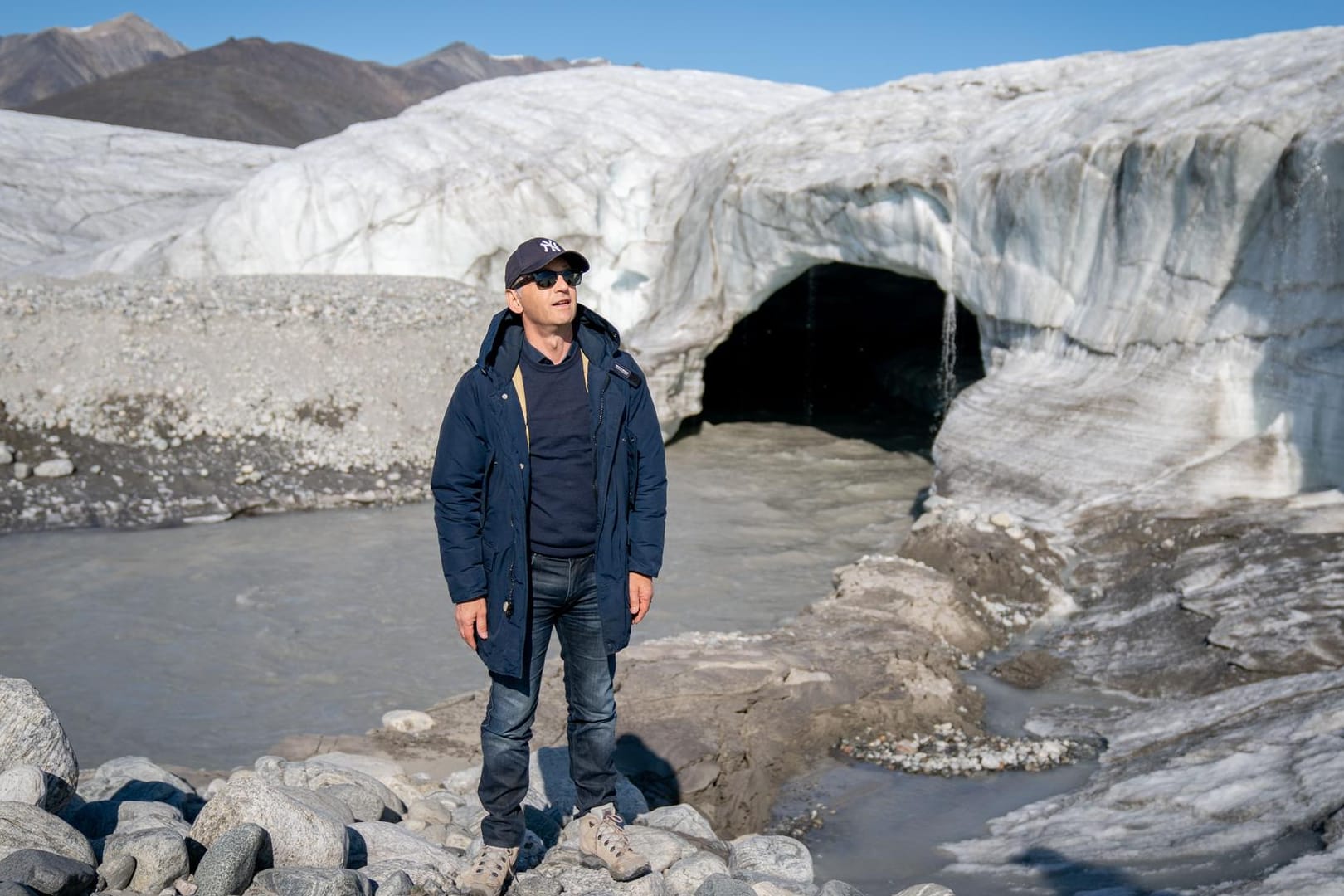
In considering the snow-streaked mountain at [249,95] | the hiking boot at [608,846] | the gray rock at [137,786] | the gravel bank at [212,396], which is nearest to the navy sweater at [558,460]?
the hiking boot at [608,846]

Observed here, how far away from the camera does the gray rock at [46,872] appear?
2578mm

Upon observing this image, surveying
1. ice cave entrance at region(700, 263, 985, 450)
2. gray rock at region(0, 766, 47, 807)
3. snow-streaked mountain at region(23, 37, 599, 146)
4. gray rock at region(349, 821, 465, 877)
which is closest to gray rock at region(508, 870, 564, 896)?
gray rock at region(349, 821, 465, 877)

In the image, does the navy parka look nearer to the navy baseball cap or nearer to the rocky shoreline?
the navy baseball cap

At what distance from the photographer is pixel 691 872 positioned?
3369 millimetres

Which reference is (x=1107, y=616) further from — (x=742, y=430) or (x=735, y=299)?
(x=742, y=430)

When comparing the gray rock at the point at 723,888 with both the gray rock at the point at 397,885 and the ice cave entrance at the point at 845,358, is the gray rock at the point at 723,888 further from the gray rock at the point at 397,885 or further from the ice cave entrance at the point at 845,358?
the ice cave entrance at the point at 845,358

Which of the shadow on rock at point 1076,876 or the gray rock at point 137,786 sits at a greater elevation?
the gray rock at point 137,786

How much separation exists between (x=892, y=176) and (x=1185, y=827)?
7.13 m

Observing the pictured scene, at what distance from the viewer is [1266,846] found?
3586mm

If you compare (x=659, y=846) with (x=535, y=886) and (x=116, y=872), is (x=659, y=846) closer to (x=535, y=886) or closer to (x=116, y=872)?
(x=535, y=886)

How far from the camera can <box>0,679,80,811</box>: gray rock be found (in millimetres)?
3264

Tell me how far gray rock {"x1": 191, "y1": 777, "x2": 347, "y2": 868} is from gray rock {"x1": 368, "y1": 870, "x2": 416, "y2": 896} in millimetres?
184

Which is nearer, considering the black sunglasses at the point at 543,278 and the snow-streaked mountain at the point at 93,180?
the black sunglasses at the point at 543,278

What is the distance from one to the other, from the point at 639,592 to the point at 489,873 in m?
0.81
